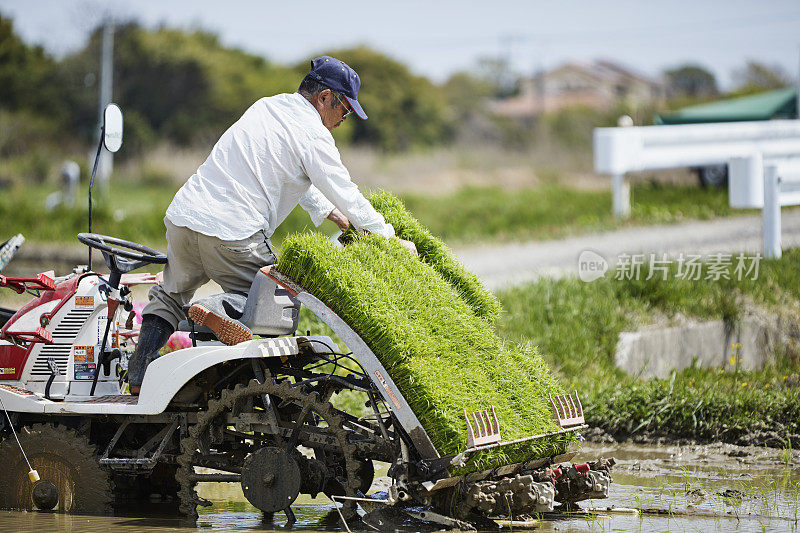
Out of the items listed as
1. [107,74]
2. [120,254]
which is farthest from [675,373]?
[107,74]

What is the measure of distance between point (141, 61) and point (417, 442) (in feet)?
134

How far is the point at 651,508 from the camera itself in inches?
190

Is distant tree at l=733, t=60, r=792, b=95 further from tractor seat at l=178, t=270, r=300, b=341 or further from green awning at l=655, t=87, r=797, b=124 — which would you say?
tractor seat at l=178, t=270, r=300, b=341

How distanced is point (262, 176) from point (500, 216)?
12290 mm

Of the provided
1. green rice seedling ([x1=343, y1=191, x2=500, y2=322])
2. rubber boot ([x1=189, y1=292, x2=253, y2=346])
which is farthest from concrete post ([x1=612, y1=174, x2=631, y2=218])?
rubber boot ([x1=189, y1=292, x2=253, y2=346])

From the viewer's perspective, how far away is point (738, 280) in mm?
9094

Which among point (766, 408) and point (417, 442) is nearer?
point (417, 442)

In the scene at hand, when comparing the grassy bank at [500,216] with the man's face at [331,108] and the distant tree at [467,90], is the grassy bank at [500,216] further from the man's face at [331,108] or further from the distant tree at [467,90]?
the distant tree at [467,90]

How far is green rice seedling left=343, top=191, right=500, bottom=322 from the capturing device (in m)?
5.23

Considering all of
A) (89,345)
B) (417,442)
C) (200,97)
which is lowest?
(417,442)

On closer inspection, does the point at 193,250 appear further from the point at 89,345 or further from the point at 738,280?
the point at 738,280

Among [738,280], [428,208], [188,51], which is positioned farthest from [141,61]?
[738,280]

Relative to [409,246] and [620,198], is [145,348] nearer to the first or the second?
[409,246]

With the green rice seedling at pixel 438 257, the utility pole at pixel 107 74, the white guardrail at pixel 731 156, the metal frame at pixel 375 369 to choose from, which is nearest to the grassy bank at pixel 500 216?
the white guardrail at pixel 731 156
